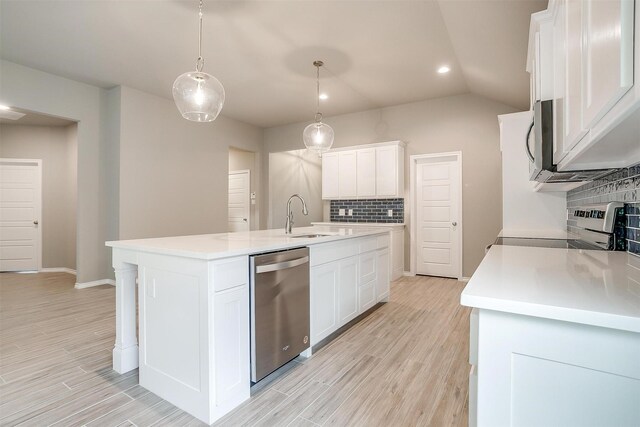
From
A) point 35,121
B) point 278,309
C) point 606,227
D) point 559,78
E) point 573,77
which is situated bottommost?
point 278,309

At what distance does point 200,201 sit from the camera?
566 centimetres

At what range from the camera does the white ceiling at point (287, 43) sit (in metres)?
2.78

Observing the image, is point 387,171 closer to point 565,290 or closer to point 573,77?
point 573,77

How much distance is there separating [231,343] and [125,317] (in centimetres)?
96

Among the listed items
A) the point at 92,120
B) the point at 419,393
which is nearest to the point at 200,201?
the point at 92,120

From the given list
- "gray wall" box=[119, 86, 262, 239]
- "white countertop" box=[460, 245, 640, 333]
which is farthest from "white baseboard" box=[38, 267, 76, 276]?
"white countertop" box=[460, 245, 640, 333]

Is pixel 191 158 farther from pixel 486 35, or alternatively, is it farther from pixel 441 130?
pixel 486 35

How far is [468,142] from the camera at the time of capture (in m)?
4.93

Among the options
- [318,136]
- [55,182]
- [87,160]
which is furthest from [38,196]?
[318,136]

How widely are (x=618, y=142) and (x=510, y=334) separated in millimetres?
733

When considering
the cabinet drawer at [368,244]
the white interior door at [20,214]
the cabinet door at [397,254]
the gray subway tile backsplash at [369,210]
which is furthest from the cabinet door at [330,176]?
the white interior door at [20,214]

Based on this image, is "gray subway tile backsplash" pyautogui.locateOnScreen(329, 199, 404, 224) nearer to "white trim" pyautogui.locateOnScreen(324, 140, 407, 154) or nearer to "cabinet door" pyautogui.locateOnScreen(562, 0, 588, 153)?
"white trim" pyautogui.locateOnScreen(324, 140, 407, 154)

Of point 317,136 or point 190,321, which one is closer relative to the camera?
point 190,321

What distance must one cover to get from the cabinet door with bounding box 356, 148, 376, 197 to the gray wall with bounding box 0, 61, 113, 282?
400 cm
